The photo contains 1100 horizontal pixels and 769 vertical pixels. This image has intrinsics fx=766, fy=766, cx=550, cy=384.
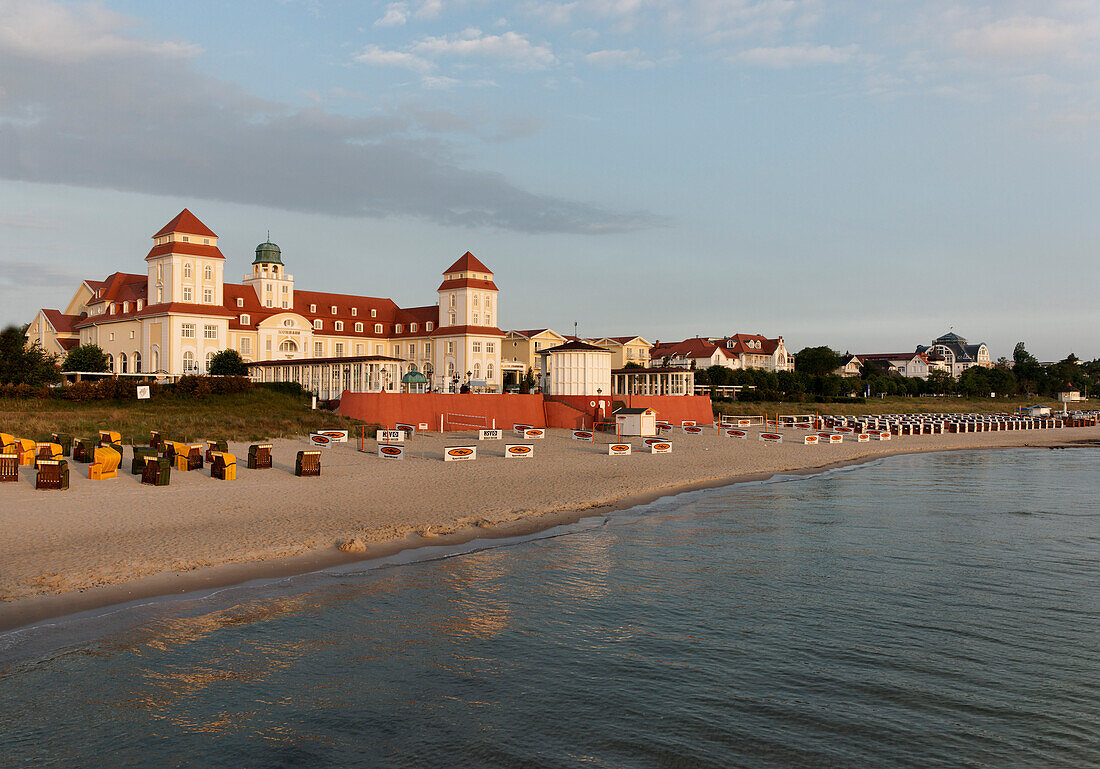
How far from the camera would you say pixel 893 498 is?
26547 millimetres

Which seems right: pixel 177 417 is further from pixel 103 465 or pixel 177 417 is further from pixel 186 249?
pixel 186 249

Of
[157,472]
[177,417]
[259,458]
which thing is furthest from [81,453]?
[177,417]

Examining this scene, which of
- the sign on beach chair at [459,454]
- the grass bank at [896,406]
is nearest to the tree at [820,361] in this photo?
the grass bank at [896,406]

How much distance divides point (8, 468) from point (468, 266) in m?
62.1

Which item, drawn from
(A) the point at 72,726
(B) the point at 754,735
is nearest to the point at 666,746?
(B) the point at 754,735

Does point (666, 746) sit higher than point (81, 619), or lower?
lower

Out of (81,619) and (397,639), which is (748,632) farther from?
(81,619)

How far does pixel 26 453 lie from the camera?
2367cm

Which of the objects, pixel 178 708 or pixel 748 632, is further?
pixel 748 632

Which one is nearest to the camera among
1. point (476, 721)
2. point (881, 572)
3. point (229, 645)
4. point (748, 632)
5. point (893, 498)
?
point (476, 721)

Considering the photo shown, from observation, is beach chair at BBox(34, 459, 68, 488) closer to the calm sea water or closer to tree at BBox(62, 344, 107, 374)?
the calm sea water

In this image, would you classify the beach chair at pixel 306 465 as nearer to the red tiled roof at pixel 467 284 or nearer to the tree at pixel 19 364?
the tree at pixel 19 364

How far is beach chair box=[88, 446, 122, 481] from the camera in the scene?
21.9m

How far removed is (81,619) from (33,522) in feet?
20.9
